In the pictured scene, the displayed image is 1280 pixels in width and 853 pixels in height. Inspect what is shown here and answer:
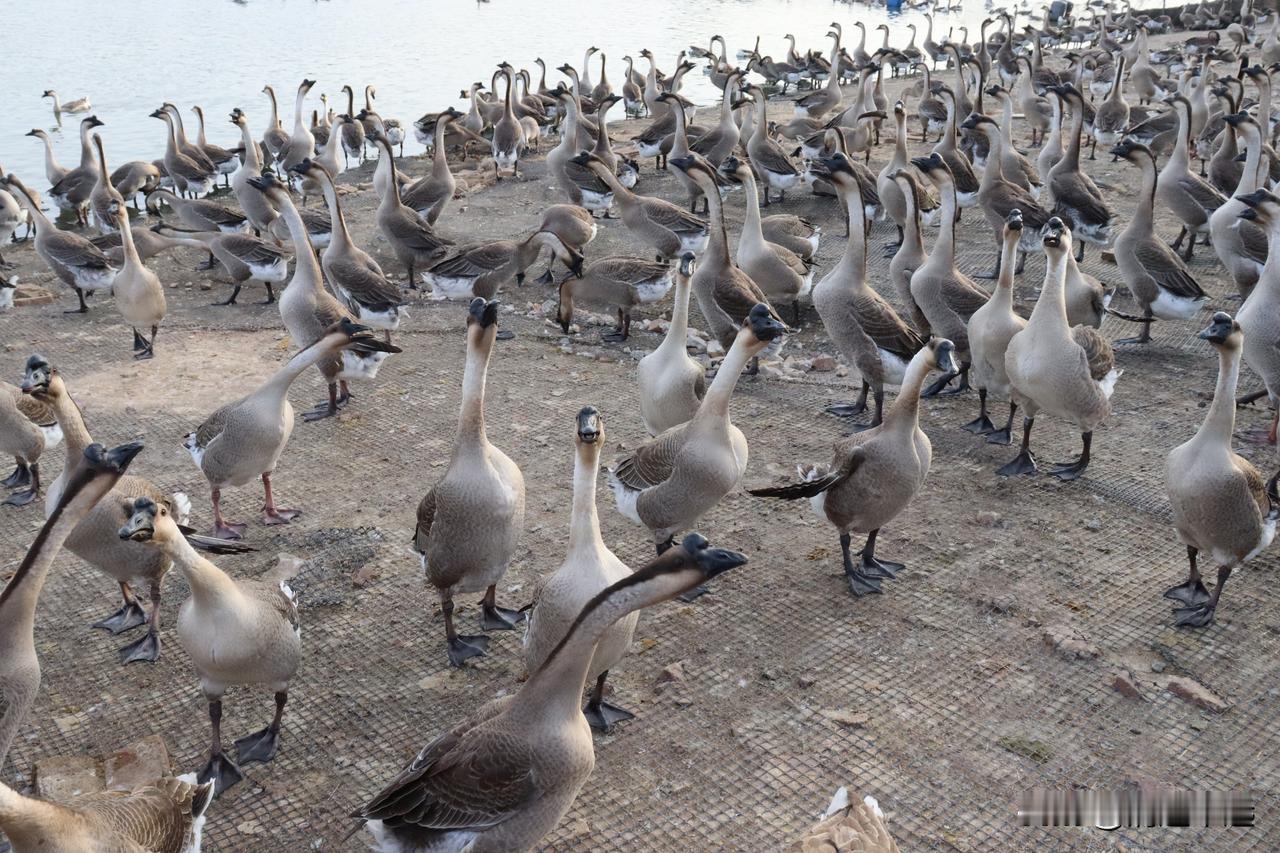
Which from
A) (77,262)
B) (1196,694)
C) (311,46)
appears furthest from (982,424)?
(311,46)

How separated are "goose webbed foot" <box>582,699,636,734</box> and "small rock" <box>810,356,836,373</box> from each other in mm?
5269

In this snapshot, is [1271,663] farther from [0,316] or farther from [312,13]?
[312,13]

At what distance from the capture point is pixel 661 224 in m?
12.0

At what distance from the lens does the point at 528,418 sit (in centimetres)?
859

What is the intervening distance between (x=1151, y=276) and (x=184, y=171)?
13124 millimetres

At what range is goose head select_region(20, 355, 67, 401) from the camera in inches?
227

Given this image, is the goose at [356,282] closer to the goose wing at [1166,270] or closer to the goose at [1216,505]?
the goose at [1216,505]

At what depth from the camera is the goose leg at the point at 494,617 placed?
6086 millimetres

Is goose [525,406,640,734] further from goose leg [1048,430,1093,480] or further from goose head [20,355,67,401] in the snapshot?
goose leg [1048,430,1093,480]

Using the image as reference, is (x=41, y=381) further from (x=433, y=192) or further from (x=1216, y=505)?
(x=433, y=192)

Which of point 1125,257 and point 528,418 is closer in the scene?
point 528,418

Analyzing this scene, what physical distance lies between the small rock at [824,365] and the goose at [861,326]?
2.80 feet

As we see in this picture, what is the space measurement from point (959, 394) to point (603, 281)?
3.54 metres

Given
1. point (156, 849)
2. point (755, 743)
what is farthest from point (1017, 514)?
point (156, 849)
